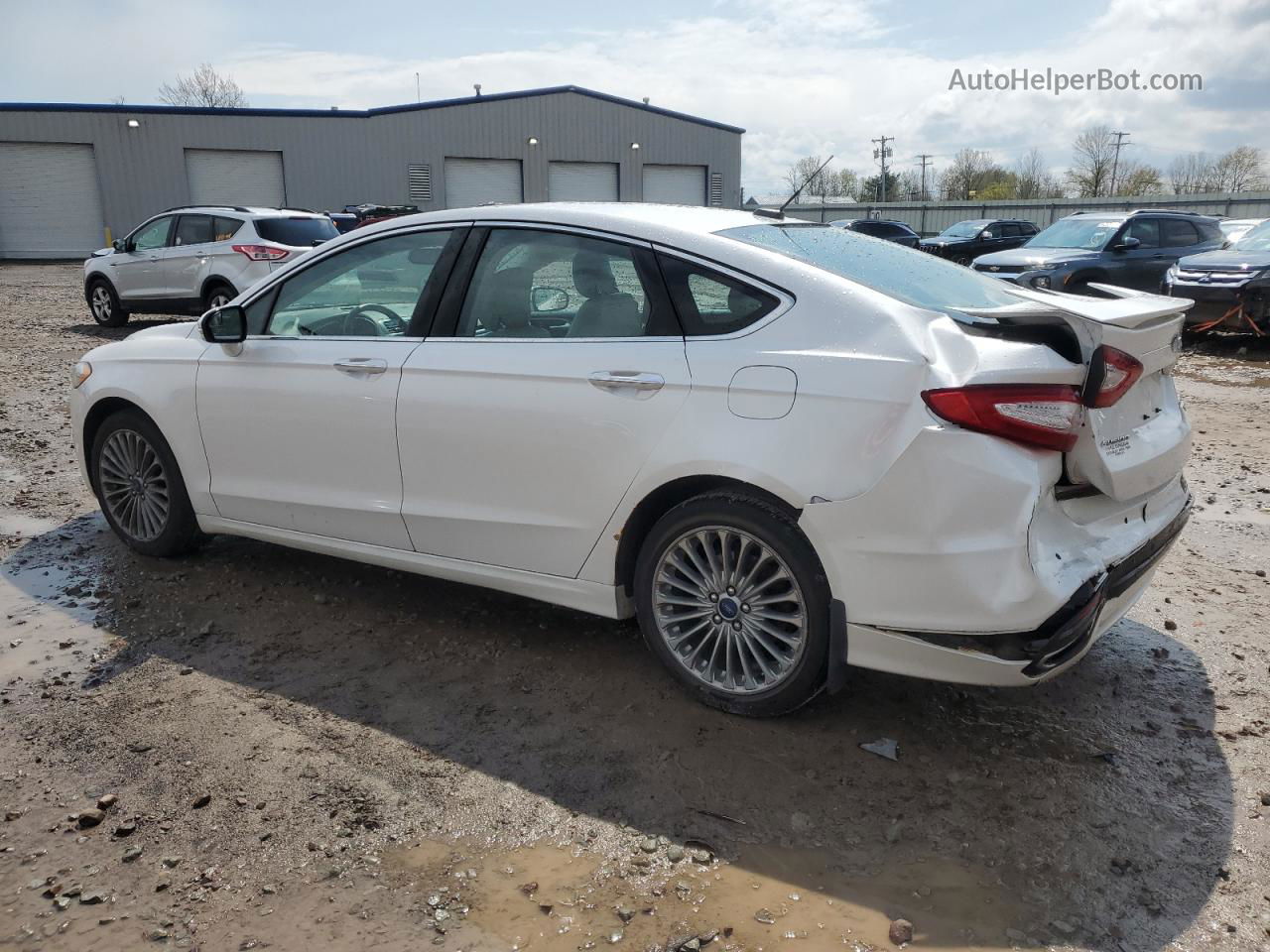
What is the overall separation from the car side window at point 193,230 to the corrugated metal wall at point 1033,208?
20.5 meters

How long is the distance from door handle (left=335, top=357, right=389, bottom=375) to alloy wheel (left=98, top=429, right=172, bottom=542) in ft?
4.47

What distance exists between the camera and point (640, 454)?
3.45 m

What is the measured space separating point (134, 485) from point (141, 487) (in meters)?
0.05

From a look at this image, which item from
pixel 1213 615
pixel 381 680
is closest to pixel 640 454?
pixel 381 680

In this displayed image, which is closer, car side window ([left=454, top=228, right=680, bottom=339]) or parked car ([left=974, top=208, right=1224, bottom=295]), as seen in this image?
car side window ([left=454, top=228, right=680, bottom=339])

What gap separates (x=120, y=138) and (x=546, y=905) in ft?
122

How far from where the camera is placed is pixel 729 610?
347cm

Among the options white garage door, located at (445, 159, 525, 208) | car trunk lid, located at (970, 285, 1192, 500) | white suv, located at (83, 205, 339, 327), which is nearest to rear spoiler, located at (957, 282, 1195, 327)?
car trunk lid, located at (970, 285, 1192, 500)

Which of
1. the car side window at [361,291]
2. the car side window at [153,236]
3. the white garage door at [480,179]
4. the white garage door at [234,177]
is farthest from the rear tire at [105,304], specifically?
the white garage door at [480,179]

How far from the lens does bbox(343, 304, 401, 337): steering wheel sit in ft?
14.0

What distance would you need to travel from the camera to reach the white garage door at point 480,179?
3862cm

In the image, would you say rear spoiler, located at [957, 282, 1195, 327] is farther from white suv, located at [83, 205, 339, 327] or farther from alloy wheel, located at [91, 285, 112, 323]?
alloy wheel, located at [91, 285, 112, 323]

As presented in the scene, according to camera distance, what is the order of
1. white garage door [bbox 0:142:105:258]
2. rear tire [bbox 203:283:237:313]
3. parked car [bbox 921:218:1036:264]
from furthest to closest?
white garage door [bbox 0:142:105:258] → parked car [bbox 921:218:1036:264] → rear tire [bbox 203:283:237:313]

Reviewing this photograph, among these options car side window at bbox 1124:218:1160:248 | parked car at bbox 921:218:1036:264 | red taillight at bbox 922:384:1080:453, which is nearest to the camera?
red taillight at bbox 922:384:1080:453
